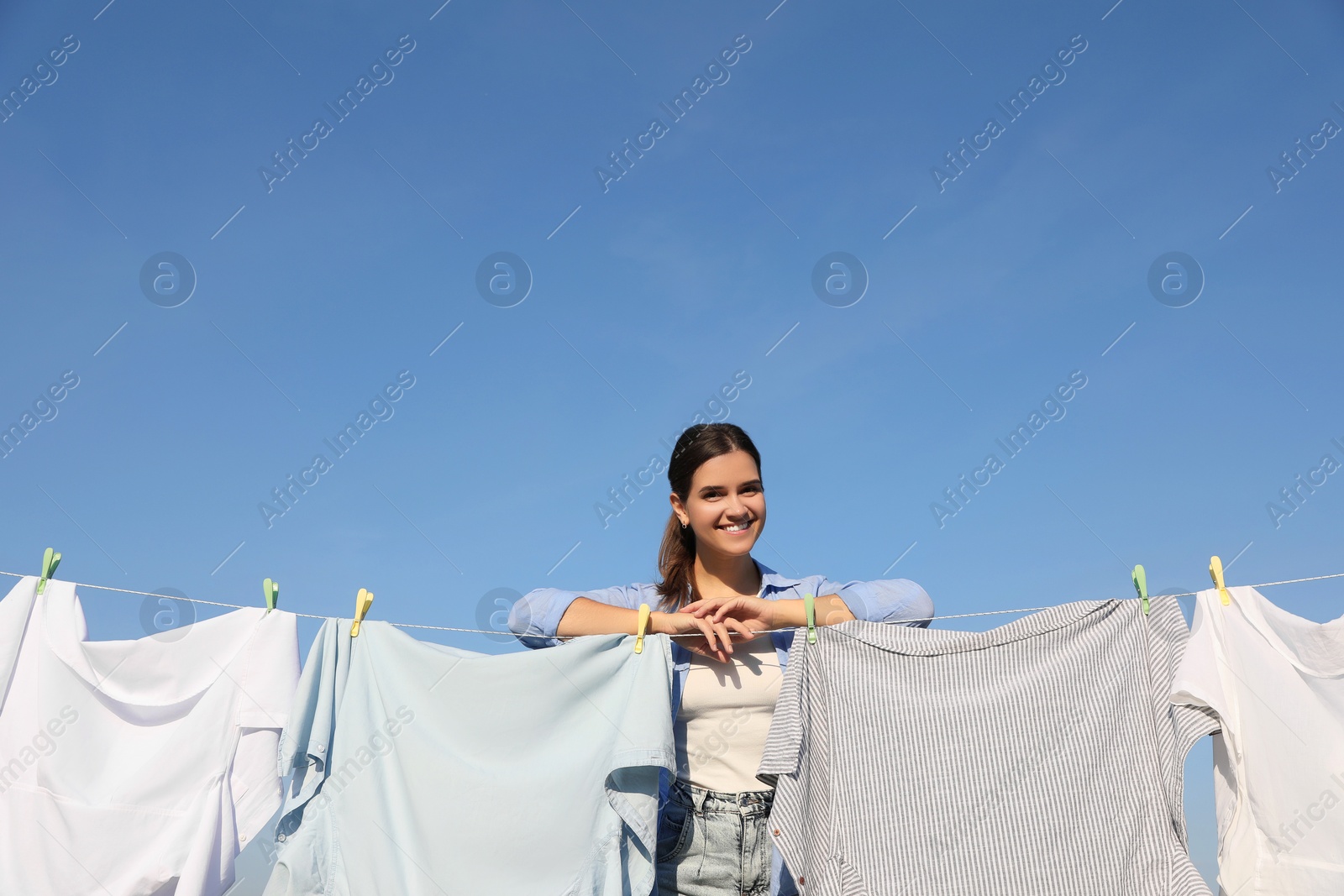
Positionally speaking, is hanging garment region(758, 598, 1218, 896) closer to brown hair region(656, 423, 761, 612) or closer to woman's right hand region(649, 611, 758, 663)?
woman's right hand region(649, 611, 758, 663)

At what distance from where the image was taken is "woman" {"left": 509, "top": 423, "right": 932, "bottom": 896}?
9.80ft

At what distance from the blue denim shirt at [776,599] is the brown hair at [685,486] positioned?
0.08 metres

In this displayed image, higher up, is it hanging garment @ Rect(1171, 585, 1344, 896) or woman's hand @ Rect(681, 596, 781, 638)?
woman's hand @ Rect(681, 596, 781, 638)

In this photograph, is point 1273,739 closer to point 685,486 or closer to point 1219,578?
point 1219,578

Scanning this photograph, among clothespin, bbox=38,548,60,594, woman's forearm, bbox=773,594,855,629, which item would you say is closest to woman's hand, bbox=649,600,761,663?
woman's forearm, bbox=773,594,855,629

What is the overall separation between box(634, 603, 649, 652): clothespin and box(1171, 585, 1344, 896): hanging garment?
1804mm

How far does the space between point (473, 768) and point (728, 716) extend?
0.95 meters

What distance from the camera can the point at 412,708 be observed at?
3.36 metres

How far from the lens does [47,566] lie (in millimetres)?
3635

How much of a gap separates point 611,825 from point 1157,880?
1731mm

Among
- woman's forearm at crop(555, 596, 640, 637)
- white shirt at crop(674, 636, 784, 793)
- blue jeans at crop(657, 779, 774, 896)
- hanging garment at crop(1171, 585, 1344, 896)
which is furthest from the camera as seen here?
woman's forearm at crop(555, 596, 640, 637)

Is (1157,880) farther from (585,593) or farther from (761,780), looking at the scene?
(585,593)

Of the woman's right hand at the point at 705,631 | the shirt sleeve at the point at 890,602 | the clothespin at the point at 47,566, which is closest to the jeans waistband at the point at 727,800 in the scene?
the woman's right hand at the point at 705,631

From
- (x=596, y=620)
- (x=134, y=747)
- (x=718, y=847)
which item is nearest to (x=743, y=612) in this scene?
(x=596, y=620)
